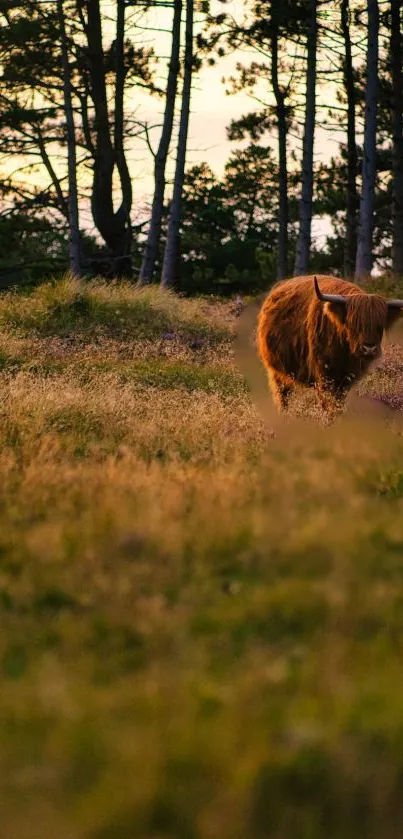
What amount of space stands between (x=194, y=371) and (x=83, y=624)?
865 centimetres

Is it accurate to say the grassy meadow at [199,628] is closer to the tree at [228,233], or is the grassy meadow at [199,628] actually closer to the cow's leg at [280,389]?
the cow's leg at [280,389]

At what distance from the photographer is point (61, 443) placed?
700cm

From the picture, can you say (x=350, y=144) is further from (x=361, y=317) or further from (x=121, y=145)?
(x=361, y=317)

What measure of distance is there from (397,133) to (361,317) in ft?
63.7

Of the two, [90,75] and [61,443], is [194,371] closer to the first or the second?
[61,443]

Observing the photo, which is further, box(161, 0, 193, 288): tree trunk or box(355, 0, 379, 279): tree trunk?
box(161, 0, 193, 288): tree trunk

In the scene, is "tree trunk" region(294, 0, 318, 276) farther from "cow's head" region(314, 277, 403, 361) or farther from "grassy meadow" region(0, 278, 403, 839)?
"grassy meadow" region(0, 278, 403, 839)

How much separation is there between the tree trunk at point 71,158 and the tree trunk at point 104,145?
1661 millimetres

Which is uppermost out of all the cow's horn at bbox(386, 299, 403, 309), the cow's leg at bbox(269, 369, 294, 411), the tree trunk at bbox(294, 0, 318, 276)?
the tree trunk at bbox(294, 0, 318, 276)

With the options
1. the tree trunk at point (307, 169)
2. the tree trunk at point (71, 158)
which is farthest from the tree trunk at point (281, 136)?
the tree trunk at point (71, 158)

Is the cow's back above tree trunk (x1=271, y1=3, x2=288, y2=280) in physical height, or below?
below

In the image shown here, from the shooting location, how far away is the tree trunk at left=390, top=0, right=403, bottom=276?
25156 mm

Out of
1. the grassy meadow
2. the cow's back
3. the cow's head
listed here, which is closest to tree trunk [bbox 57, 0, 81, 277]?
the cow's back

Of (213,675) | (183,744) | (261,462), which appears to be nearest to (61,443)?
(261,462)
